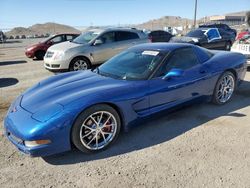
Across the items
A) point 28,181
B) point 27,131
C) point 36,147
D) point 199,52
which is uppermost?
point 199,52

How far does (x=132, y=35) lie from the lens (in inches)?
392

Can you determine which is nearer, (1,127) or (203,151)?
(203,151)

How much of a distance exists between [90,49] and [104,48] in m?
0.53

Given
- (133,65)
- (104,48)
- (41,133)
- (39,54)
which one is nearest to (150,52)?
(133,65)

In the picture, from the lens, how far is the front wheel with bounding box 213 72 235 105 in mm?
5057

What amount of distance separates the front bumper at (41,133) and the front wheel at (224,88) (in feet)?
10.2

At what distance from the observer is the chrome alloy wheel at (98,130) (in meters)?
3.44

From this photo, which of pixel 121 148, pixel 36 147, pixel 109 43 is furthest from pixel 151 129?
pixel 109 43

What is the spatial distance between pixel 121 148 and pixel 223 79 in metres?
2.68

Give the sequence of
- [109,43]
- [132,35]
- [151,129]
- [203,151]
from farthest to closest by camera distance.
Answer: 1. [132,35]
2. [109,43]
3. [151,129]
4. [203,151]

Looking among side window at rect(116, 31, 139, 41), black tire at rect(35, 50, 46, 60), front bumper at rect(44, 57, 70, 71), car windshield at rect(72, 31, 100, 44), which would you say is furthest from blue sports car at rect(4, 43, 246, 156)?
black tire at rect(35, 50, 46, 60)

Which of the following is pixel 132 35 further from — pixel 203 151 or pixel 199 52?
pixel 203 151

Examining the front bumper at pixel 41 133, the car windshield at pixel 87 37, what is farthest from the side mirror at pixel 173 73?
the car windshield at pixel 87 37

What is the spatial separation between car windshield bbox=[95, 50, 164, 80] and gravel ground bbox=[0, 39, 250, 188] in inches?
35.7
